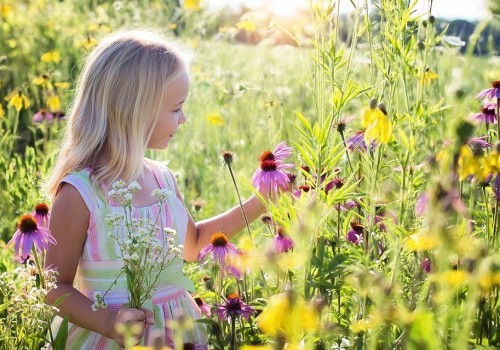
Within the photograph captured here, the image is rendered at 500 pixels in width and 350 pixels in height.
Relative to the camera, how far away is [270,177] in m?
1.73

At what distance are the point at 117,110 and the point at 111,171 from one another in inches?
5.6

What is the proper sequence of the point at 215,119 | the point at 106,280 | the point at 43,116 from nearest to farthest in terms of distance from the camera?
the point at 106,280, the point at 43,116, the point at 215,119

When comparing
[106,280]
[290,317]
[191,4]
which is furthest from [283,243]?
[191,4]

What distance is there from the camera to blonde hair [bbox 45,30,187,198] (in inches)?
74.3

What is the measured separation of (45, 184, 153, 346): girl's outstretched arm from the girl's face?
0.24 meters

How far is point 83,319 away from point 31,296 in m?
0.30

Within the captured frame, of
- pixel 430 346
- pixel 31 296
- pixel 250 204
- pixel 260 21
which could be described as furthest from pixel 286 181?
pixel 260 21

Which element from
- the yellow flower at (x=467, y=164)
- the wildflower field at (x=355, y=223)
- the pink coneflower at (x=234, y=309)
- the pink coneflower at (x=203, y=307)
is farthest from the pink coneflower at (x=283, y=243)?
the yellow flower at (x=467, y=164)

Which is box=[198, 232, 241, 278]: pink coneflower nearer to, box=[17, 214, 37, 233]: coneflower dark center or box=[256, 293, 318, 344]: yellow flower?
box=[17, 214, 37, 233]: coneflower dark center

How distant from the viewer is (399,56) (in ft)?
4.65

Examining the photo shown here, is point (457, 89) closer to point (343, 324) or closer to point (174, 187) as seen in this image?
point (343, 324)

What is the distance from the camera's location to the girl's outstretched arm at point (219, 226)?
2.03 m

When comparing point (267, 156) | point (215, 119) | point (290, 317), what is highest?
point (290, 317)

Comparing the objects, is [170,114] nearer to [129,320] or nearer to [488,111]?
[129,320]
